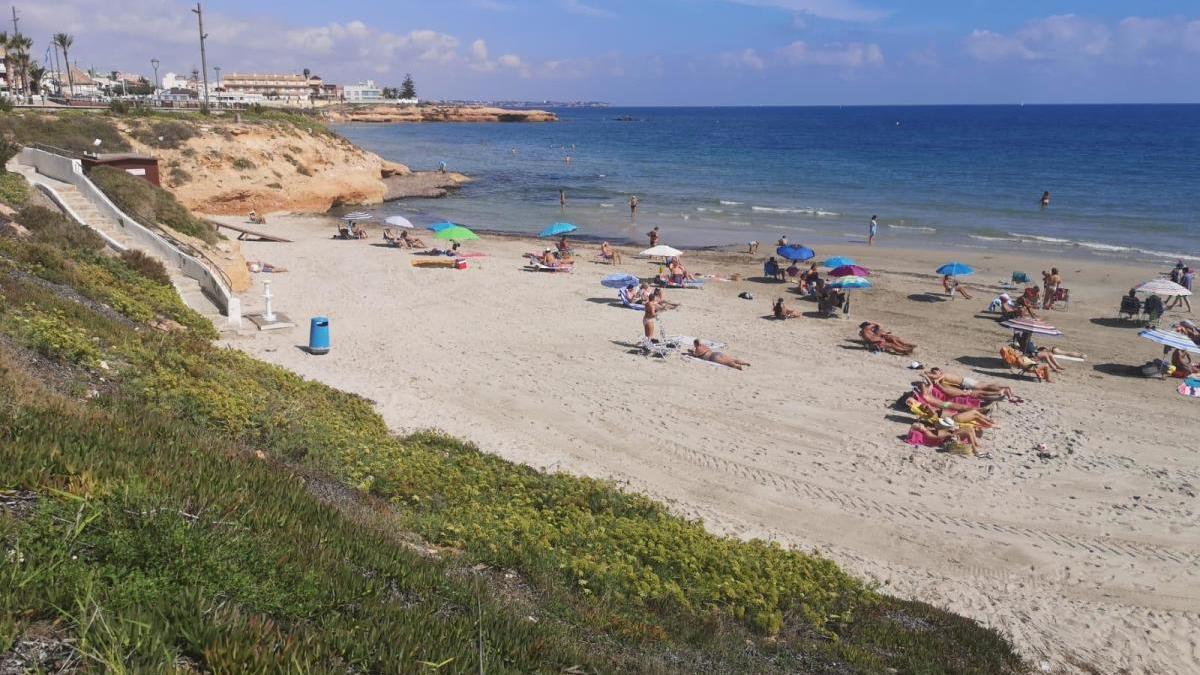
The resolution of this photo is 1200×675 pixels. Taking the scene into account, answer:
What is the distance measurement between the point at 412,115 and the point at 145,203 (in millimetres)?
146268

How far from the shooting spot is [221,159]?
41.5m

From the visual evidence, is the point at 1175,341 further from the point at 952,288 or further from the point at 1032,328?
the point at 952,288

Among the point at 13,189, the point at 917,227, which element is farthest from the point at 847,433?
the point at 917,227

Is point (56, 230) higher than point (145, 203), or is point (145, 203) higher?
point (145, 203)

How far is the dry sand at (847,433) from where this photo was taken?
380 inches

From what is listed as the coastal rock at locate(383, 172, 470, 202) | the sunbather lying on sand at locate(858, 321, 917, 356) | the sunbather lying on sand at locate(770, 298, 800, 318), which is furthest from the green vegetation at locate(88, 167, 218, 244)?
the coastal rock at locate(383, 172, 470, 202)

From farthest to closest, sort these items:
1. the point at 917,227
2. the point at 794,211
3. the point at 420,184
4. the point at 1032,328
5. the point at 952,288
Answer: the point at 420,184
the point at 794,211
the point at 917,227
the point at 952,288
the point at 1032,328

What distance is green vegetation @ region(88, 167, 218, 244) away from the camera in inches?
893

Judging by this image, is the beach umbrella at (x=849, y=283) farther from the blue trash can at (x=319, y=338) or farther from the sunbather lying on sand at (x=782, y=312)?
the blue trash can at (x=319, y=338)

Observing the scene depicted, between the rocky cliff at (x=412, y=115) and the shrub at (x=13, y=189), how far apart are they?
122460 mm

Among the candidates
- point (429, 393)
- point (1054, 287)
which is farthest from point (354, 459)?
point (1054, 287)

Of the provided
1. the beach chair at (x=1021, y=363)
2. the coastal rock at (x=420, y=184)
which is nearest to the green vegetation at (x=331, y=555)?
the beach chair at (x=1021, y=363)

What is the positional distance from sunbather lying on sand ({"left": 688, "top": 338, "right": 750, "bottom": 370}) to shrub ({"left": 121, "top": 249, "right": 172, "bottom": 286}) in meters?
11.4

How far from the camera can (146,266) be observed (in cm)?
1762
